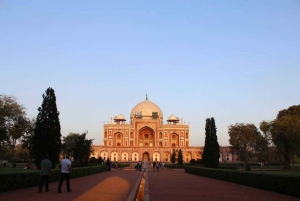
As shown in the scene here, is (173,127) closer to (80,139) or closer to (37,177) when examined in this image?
(80,139)

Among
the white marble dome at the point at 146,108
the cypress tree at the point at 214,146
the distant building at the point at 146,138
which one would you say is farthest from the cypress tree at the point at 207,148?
the white marble dome at the point at 146,108

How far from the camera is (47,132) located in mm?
24875

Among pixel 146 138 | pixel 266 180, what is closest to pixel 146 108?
pixel 146 138

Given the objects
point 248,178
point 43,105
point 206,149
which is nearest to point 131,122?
point 206,149

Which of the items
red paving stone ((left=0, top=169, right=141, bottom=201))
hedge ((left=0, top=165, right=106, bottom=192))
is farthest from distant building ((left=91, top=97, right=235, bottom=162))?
red paving stone ((left=0, top=169, right=141, bottom=201))

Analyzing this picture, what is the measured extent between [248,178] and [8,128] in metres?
30.3

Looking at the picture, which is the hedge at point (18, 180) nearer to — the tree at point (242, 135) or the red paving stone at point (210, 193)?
the red paving stone at point (210, 193)

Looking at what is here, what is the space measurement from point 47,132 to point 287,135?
25.8 meters

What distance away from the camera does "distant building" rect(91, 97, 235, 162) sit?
3000 inches

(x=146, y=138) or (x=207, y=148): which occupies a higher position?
(x=146, y=138)

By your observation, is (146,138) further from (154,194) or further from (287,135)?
(154,194)

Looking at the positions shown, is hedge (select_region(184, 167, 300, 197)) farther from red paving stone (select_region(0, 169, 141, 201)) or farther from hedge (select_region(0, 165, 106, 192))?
hedge (select_region(0, 165, 106, 192))

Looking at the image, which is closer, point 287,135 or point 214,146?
point 214,146

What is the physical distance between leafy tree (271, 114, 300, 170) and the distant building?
121ft
